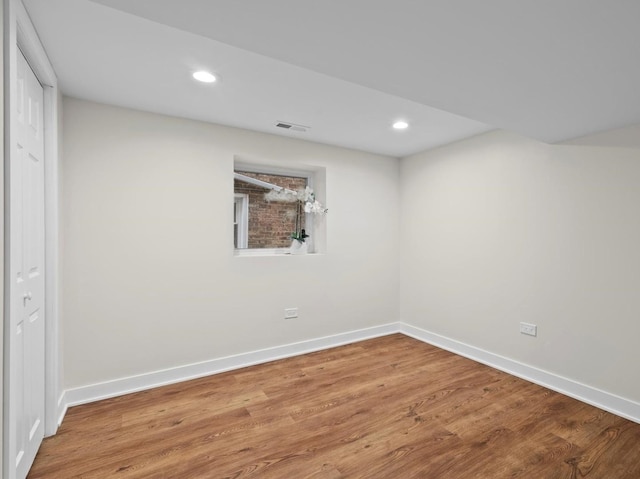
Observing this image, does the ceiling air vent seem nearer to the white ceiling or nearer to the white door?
the white ceiling

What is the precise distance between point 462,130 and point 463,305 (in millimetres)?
1853

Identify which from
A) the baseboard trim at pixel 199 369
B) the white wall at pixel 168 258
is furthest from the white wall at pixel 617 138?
the baseboard trim at pixel 199 369

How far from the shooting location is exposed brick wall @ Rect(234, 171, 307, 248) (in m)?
3.50

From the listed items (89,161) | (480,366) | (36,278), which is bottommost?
(480,366)

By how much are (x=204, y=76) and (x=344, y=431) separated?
2546 millimetres

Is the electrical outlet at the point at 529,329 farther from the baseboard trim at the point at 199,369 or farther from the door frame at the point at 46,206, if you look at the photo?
the door frame at the point at 46,206

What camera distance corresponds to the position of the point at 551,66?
1.53 metres

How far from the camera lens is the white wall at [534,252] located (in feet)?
7.73

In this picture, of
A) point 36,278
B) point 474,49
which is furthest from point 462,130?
point 36,278

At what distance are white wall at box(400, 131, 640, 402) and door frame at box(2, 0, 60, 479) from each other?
3.53m

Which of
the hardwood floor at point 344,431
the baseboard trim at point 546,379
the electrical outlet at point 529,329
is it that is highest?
the electrical outlet at point 529,329

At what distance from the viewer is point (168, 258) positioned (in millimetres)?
2781

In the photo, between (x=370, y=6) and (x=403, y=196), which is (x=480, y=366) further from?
(x=370, y=6)

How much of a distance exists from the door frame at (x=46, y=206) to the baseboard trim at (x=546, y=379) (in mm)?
3530
